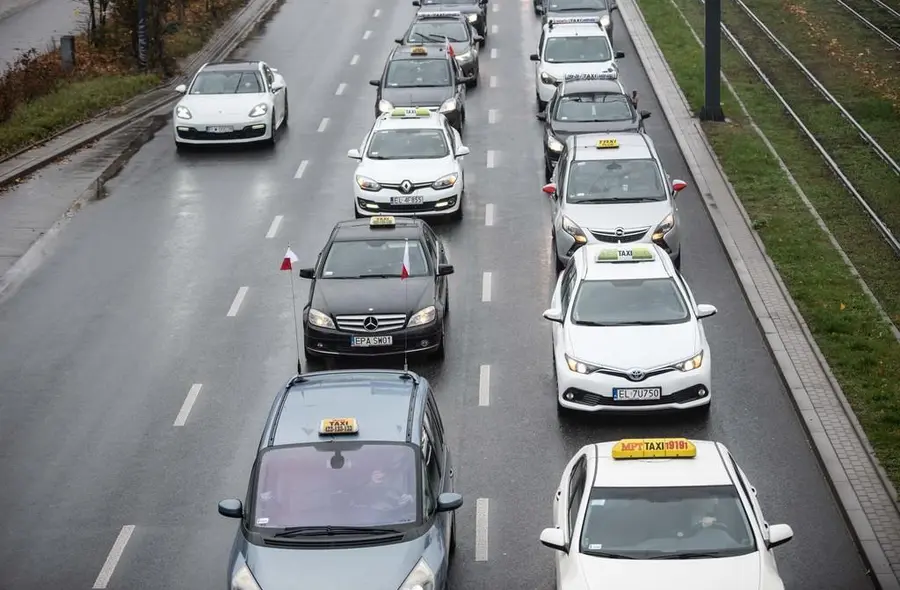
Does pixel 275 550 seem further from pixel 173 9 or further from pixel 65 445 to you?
pixel 173 9

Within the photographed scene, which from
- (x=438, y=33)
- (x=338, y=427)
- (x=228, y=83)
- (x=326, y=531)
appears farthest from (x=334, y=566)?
(x=438, y=33)

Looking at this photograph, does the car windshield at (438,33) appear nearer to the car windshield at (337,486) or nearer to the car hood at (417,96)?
the car hood at (417,96)

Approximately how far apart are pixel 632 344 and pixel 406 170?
31.7ft

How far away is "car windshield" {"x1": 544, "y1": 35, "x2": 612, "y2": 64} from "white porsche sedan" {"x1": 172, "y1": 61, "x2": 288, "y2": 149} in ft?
22.1

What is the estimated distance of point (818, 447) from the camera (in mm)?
15453

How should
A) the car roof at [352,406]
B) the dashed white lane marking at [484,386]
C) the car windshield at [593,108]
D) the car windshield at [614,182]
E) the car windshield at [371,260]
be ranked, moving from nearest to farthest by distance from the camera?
1. the car roof at [352,406]
2. the dashed white lane marking at [484,386]
3. the car windshield at [371,260]
4. the car windshield at [614,182]
5. the car windshield at [593,108]

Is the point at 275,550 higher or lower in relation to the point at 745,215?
higher

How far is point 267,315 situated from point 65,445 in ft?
15.9

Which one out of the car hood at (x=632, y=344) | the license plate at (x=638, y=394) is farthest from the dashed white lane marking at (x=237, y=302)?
the license plate at (x=638, y=394)

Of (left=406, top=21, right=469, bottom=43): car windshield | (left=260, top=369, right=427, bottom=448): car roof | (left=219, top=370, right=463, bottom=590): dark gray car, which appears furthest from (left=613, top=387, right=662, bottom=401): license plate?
(left=406, top=21, right=469, bottom=43): car windshield

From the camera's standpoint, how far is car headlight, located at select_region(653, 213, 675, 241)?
2175 cm

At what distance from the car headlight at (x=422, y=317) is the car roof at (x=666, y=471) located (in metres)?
6.28

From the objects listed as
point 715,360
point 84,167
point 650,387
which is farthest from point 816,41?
point 650,387

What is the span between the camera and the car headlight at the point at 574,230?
855 inches
